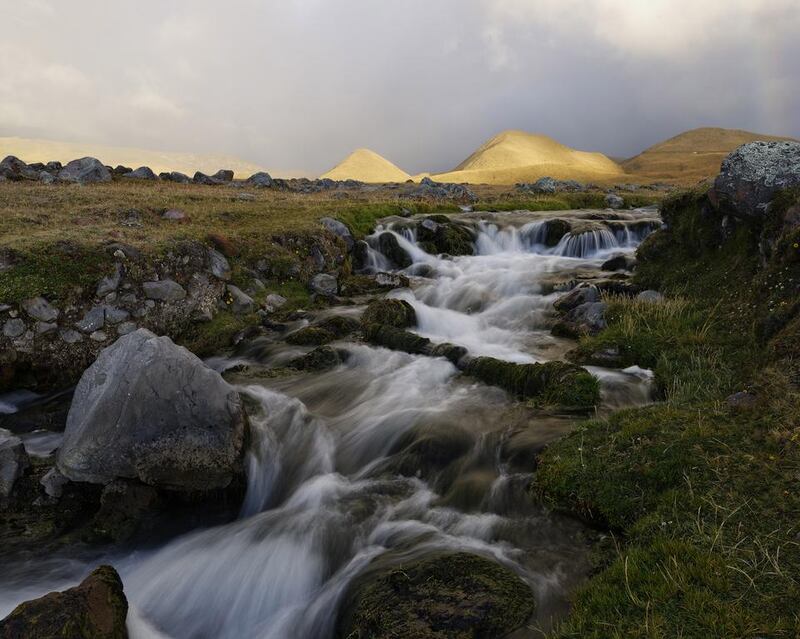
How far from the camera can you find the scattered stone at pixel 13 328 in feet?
37.2

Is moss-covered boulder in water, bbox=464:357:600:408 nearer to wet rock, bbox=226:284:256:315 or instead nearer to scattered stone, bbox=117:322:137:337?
wet rock, bbox=226:284:256:315

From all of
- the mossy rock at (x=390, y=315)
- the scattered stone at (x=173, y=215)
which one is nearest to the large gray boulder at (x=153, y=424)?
the mossy rock at (x=390, y=315)

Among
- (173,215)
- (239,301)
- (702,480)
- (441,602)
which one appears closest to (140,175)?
(173,215)

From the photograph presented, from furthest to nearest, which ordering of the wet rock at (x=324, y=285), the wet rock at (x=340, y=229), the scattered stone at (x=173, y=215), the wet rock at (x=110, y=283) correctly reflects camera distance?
the wet rock at (x=340, y=229)
the scattered stone at (x=173, y=215)
the wet rock at (x=324, y=285)
the wet rock at (x=110, y=283)

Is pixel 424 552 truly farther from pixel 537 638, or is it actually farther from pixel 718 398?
pixel 718 398

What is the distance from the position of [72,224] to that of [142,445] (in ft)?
40.2

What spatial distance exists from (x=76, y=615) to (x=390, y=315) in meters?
10.9

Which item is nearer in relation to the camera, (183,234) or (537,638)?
(537,638)

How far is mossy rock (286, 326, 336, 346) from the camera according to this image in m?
13.9

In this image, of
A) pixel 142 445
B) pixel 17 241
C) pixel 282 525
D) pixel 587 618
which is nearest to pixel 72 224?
pixel 17 241

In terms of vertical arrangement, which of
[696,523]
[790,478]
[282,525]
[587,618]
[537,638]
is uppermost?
[790,478]

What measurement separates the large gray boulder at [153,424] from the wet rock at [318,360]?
166 inches

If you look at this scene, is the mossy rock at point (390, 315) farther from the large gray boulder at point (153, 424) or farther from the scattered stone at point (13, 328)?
the scattered stone at point (13, 328)

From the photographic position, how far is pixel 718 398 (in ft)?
24.6
